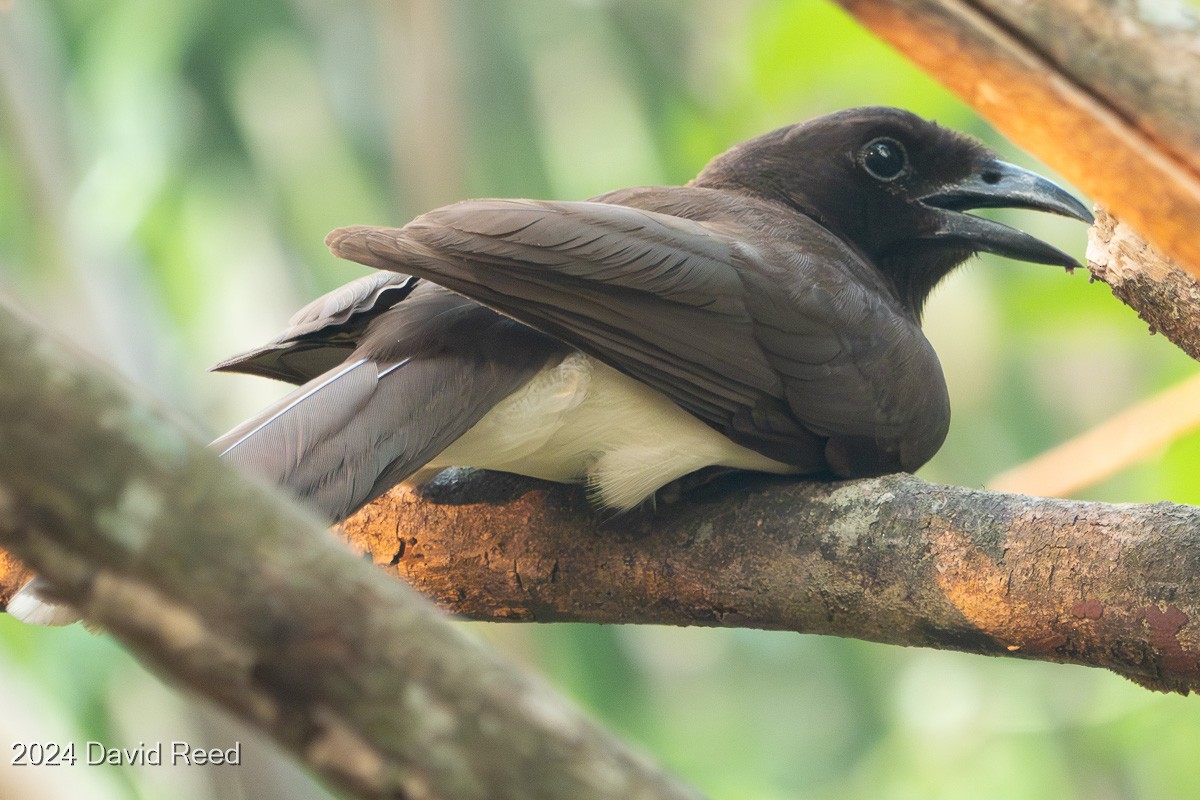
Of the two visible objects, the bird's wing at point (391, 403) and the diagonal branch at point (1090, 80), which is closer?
the diagonal branch at point (1090, 80)

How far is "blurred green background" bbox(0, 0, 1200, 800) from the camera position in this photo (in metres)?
6.79

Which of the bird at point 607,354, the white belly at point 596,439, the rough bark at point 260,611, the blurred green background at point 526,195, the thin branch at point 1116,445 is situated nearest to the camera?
the rough bark at point 260,611

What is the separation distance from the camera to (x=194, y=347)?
1216 centimetres

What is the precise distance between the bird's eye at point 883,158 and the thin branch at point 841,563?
118 centimetres

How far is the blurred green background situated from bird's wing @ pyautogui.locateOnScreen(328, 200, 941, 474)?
1.62 meters

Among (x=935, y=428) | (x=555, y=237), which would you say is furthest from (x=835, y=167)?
(x=555, y=237)

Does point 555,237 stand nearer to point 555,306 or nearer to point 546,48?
point 555,306

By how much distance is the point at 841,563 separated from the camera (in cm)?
259

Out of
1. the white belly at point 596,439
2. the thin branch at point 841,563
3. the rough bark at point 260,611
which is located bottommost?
the thin branch at point 841,563

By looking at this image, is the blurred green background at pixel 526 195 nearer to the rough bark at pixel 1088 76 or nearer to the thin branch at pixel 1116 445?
the thin branch at pixel 1116 445

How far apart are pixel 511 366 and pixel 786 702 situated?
14.4 m

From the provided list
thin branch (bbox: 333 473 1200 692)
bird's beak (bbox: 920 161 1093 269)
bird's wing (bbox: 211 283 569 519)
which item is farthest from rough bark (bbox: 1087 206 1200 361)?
bird's wing (bbox: 211 283 569 519)

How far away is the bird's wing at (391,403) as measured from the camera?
97.5 inches

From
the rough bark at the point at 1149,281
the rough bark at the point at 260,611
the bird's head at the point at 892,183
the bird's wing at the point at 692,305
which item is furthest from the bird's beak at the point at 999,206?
the rough bark at the point at 260,611
